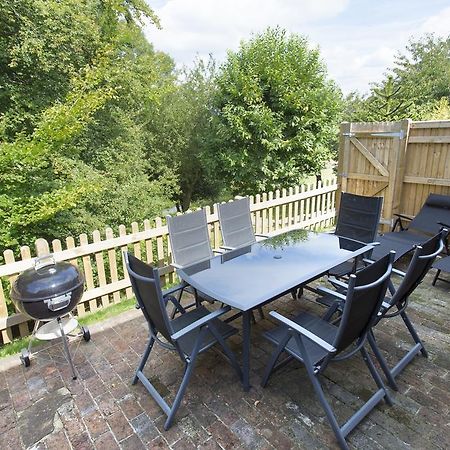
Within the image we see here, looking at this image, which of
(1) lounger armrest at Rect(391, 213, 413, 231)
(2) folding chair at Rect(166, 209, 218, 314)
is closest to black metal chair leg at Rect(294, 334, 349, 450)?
(2) folding chair at Rect(166, 209, 218, 314)

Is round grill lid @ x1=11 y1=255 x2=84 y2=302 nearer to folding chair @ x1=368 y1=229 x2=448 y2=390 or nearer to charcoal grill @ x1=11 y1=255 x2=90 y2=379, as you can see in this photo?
charcoal grill @ x1=11 y1=255 x2=90 y2=379

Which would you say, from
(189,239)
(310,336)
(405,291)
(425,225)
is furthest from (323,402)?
(425,225)

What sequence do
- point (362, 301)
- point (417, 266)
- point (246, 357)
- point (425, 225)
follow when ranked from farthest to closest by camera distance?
point (425, 225) < point (246, 357) < point (417, 266) < point (362, 301)

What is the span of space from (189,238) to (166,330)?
1558 mm

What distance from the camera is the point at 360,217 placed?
3928 millimetres

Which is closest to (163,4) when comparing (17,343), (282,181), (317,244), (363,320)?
(282,181)

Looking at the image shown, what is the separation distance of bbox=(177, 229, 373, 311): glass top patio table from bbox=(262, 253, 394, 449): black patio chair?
0.35 meters

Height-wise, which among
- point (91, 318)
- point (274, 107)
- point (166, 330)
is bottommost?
point (91, 318)

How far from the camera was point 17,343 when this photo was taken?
3.12 meters

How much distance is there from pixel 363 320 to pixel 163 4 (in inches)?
360

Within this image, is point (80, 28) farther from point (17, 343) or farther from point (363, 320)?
point (363, 320)

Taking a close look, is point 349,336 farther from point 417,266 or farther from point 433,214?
point 433,214

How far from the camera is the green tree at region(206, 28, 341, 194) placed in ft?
27.2

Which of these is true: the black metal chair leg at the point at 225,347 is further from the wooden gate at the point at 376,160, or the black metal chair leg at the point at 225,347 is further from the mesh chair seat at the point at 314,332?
the wooden gate at the point at 376,160
